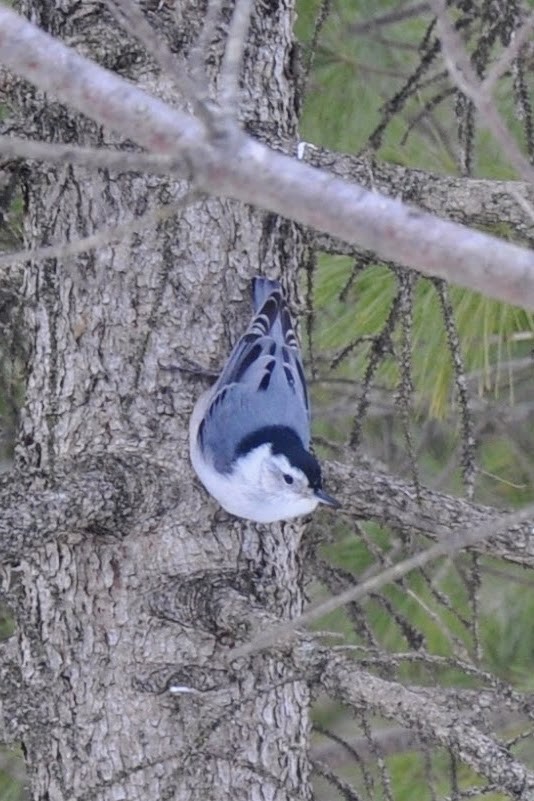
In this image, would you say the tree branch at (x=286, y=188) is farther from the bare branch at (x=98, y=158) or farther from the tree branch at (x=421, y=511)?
the tree branch at (x=421, y=511)

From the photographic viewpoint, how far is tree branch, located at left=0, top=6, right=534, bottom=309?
1022 mm

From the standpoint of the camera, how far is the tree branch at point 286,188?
1022 millimetres

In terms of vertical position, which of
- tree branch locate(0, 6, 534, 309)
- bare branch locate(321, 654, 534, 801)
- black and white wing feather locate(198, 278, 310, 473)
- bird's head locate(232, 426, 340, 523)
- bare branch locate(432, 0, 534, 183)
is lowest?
bare branch locate(321, 654, 534, 801)

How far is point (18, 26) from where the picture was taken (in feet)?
3.75

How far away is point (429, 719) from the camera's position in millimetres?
1692

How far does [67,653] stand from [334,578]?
53 cm

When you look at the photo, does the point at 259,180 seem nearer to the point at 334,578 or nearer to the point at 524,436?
the point at 334,578

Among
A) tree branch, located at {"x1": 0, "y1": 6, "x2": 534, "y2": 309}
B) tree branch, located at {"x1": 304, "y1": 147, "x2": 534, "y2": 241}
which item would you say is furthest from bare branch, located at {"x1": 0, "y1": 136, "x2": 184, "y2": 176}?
tree branch, located at {"x1": 304, "y1": 147, "x2": 534, "y2": 241}

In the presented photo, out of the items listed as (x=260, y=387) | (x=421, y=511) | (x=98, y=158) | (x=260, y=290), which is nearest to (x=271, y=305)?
(x=260, y=290)

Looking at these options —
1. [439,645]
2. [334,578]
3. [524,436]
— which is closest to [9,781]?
[439,645]

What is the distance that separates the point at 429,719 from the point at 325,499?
0.55 metres

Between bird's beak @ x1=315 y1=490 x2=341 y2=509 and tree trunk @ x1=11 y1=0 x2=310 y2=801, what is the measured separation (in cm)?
12

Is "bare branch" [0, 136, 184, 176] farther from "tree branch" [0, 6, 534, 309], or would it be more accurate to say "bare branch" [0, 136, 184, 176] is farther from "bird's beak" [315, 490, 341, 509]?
"bird's beak" [315, 490, 341, 509]

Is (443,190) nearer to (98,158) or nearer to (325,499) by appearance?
(325,499)
